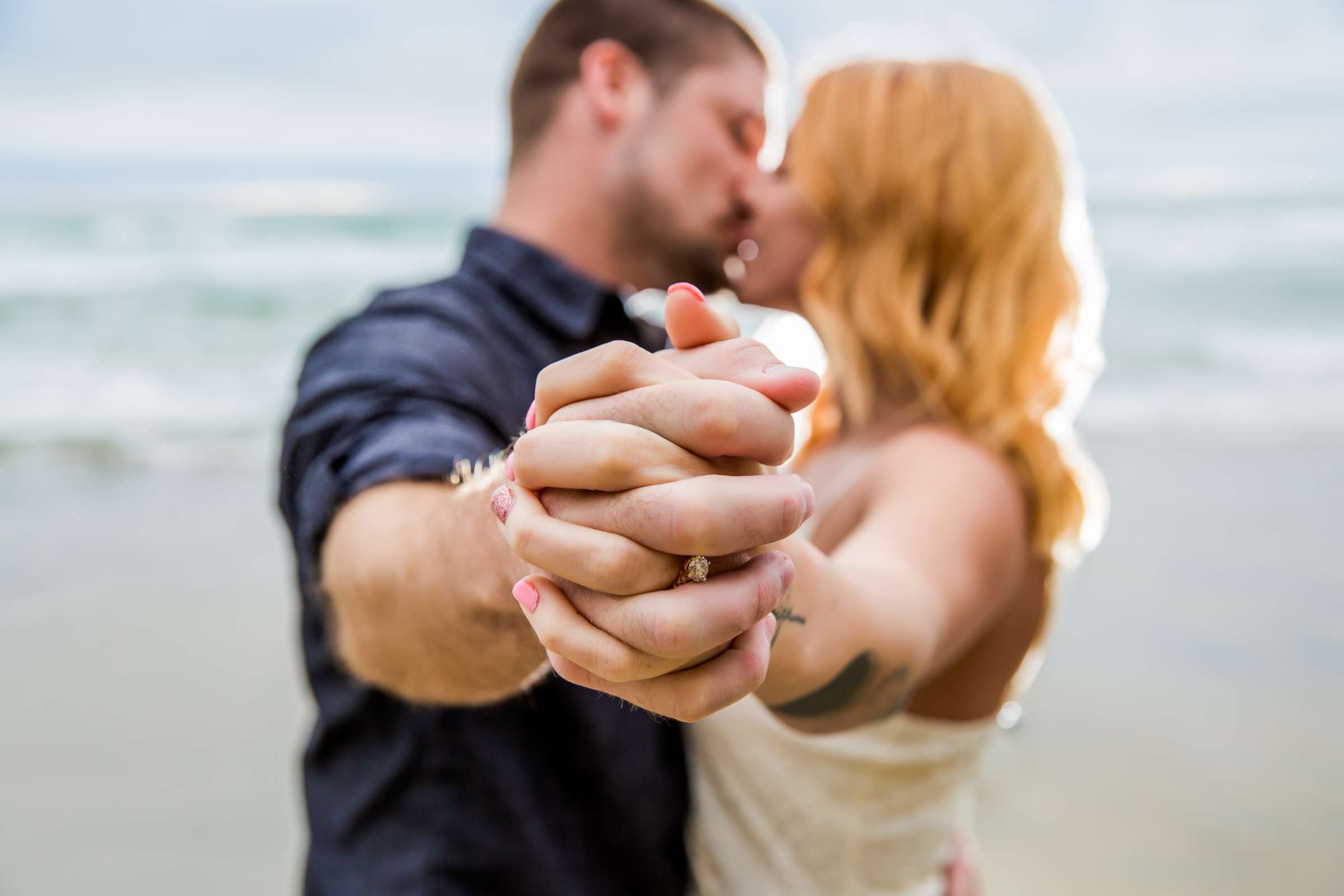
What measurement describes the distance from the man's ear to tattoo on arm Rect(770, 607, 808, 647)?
1774 millimetres

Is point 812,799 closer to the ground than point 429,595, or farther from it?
closer to the ground

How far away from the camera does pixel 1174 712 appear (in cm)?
427

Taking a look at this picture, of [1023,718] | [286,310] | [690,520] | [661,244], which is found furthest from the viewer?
[286,310]

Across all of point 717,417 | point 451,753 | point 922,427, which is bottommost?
point 451,753

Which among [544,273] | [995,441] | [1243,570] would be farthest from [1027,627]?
[1243,570]

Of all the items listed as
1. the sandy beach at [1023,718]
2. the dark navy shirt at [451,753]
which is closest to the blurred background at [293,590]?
the sandy beach at [1023,718]

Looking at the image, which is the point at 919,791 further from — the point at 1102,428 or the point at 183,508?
the point at 1102,428

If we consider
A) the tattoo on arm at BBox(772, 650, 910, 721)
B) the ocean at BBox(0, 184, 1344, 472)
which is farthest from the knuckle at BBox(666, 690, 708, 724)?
the ocean at BBox(0, 184, 1344, 472)

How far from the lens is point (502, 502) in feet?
2.90

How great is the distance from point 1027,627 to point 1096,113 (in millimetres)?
22448

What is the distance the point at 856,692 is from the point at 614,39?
192cm

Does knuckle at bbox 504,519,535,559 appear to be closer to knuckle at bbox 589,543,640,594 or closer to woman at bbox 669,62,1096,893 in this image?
knuckle at bbox 589,543,640,594

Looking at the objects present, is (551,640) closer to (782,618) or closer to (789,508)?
(789,508)

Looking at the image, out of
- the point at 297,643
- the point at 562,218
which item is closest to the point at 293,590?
the point at 297,643
